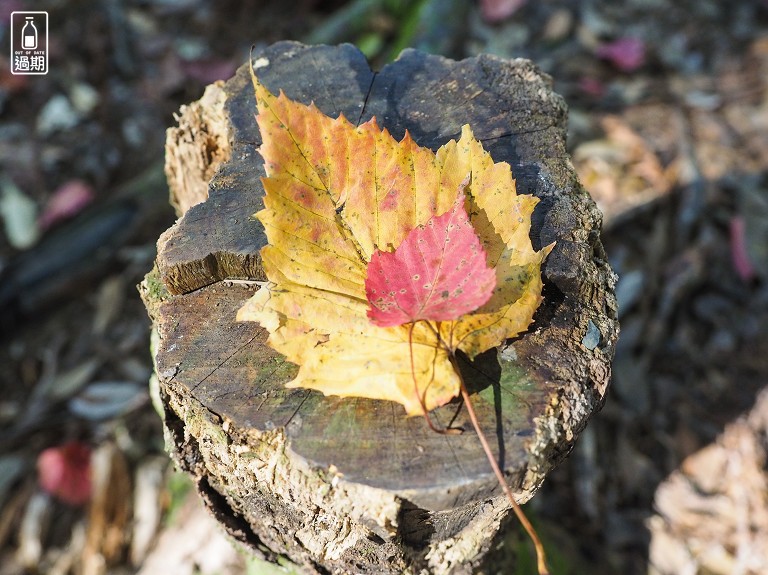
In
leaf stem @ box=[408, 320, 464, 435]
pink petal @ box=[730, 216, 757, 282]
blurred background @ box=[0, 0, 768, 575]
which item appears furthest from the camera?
pink petal @ box=[730, 216, 757, 282]

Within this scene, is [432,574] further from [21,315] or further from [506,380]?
[21,315]

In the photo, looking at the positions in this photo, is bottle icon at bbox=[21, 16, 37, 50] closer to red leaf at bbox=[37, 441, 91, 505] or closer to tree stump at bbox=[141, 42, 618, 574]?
red leaf at bbox=[37, 441, 91, 505]

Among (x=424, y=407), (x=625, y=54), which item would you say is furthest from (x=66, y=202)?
(x=625, y=54)

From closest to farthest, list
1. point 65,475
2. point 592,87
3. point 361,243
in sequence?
point 361,243 < point 65,475 < point 592,87

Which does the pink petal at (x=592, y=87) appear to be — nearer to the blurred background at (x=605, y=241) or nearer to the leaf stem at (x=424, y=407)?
the blurred background at (x=605, y=241)

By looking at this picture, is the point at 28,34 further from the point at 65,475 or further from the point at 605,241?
the point at 605,241

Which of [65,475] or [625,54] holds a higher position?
[625,54]

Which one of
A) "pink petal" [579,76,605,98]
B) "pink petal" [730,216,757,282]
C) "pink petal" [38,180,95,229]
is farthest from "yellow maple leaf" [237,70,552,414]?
"pink petal" [579,76,605,98]
